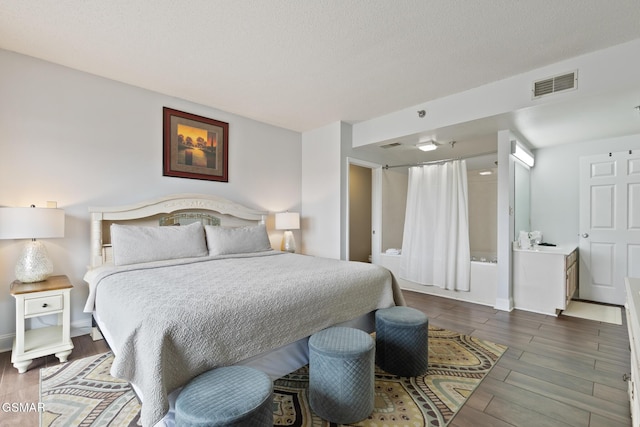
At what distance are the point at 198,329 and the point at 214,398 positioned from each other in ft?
1.09

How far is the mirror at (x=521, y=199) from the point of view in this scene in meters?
4.00

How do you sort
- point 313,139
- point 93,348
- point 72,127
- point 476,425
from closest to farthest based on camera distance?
point 476,425 → point 93,348 → point 72,127 → point 313,139

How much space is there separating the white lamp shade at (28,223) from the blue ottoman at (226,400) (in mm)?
2015

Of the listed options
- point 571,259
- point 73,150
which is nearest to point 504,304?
point 571,259

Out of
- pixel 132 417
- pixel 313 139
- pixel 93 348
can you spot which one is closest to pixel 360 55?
pixel 313 139

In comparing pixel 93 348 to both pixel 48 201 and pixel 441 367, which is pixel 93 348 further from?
pixel 441 367

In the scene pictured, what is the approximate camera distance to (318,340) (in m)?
1.79

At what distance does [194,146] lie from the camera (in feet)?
12.3

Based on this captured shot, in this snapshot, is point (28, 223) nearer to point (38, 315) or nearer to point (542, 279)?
point (38, 315)

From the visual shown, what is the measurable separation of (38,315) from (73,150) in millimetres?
1564

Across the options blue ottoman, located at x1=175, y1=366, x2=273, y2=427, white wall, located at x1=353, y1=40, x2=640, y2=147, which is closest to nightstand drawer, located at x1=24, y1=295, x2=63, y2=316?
blue ottoman, located at x1=175, y1=366, x2=273, y2=427

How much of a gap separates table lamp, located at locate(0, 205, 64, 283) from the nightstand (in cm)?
10

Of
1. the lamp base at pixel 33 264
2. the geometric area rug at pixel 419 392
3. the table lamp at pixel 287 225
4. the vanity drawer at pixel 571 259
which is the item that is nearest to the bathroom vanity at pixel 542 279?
the vanity drawer at pixel 571 259

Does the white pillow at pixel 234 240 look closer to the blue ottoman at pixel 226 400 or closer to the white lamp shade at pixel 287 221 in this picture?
the white lamp shade at pixel 287 221
